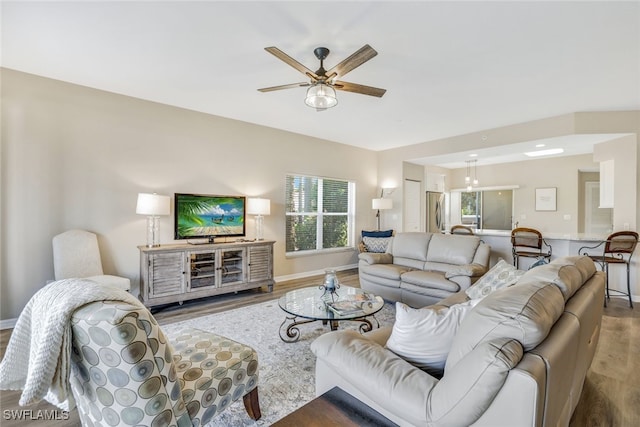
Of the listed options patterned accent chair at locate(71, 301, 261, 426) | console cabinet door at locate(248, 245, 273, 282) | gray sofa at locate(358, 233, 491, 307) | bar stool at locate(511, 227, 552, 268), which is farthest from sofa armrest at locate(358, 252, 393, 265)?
patterned accent chair at locate(71, 301, 261, 426)

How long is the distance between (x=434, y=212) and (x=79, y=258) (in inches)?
294

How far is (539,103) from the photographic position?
3.87 metres

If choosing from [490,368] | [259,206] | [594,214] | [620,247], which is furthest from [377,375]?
[594,214]

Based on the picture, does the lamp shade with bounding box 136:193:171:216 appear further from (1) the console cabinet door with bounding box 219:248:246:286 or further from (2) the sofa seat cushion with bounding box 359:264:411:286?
(2) the sofa seat cushion with bounding box 359:264:411:286

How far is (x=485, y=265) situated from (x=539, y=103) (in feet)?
7.57

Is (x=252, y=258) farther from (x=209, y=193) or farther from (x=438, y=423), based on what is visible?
(x=438, y=423)

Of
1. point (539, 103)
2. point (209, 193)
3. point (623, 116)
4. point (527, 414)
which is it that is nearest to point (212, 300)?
point (209, 193)

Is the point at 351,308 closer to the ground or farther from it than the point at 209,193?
closer to the ground

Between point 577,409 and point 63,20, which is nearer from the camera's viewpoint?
point 577,409

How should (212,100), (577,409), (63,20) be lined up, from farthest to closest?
(212,100) → (63,20) → (577,409)

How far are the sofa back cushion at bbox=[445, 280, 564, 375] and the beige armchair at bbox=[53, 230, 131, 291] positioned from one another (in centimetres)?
Result: 340

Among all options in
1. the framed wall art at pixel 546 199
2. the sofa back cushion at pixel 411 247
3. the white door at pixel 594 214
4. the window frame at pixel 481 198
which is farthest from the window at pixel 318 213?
the white door at pixel 594 214

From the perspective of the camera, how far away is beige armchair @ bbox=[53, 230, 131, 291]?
3.17m

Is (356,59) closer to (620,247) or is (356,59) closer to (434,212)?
(620,247)
